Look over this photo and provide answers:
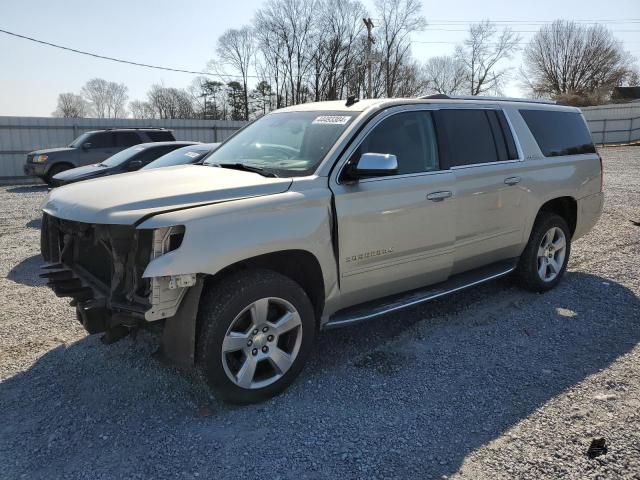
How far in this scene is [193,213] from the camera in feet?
9.43

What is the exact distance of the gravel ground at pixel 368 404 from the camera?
8.88 feet

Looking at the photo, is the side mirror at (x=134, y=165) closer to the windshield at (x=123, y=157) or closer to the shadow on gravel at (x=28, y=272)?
the windshield at (x=123, y=157)

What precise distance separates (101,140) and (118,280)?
44.7 ft

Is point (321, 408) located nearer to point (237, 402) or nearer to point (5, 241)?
point (237, 402)

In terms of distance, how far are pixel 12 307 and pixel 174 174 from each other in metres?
2.55

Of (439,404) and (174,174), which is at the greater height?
(174,174)

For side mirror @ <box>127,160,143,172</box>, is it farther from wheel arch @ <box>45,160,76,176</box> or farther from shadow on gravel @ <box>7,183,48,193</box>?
shadow on gravel @ <box>7,183,48,193</box>

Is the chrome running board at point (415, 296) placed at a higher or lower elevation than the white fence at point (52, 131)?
lower

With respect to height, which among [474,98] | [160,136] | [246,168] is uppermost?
[160,136]

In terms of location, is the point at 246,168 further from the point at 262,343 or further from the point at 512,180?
the point at 512,180

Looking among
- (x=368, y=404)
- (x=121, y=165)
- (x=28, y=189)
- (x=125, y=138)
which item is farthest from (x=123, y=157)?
(x=368, y=404)

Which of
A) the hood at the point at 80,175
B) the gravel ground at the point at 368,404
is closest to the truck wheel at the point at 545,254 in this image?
the gravel ground at the point at 368,404

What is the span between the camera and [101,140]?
595 inches

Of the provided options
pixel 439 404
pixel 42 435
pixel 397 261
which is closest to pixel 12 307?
pixel 42 435
